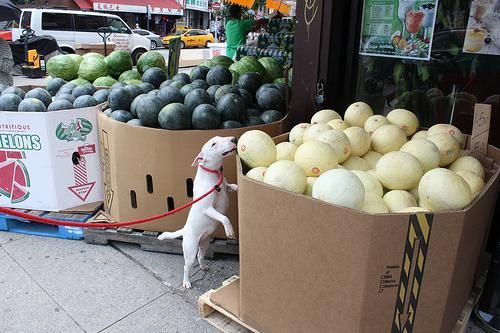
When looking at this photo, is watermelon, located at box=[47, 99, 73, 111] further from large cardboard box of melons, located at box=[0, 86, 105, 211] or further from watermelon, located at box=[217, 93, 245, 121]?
watermelon, located at box=[217, 93, 245, 121]

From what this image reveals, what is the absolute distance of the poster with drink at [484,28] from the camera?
3.13 meters

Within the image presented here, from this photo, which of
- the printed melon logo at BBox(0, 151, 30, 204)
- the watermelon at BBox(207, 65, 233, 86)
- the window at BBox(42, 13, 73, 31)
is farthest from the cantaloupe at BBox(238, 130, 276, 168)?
the window at BBox(42, 13, 73, 31)

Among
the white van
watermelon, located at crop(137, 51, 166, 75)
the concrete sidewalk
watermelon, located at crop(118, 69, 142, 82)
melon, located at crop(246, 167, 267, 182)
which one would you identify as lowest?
the concrete sidewalk

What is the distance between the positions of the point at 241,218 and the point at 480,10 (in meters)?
2.64

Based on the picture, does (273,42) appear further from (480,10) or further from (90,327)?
(90,327)

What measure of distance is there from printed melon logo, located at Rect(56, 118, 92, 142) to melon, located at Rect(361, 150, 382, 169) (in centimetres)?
237

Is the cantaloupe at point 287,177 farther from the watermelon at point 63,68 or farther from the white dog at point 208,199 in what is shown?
the watermelon at point 63,68

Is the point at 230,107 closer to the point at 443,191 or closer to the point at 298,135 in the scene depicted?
the point at 298,135

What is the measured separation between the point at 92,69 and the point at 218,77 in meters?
1.84

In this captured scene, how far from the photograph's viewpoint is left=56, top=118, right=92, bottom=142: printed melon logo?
3365 millimetres

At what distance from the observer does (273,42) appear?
783cm

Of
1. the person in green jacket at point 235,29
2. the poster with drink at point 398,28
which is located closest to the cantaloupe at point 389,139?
the poster with drink at point 398,28

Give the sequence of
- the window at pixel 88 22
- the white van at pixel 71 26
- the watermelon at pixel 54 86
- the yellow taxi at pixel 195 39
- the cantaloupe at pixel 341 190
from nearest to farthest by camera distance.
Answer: the cantaloupe at pixel 341 190
the watermelon at pixel 54 86
the white van at pixel 71 26
the window at pixel 88 22
the yellow taxi at pixel 195 39

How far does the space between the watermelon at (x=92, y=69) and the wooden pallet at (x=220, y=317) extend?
3281mm
